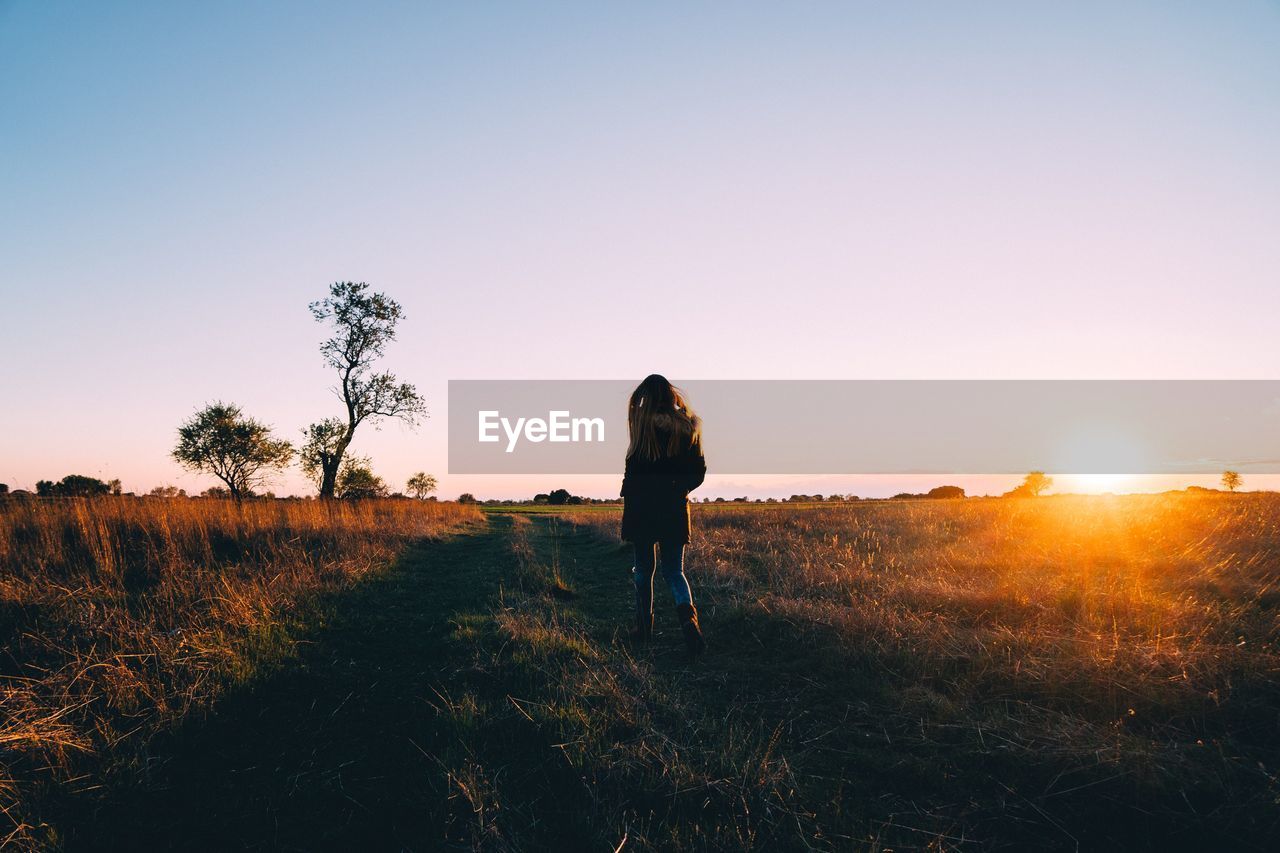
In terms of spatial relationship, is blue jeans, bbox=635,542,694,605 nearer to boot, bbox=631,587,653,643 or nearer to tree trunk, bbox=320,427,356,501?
boot, bbox=631,587,653,643

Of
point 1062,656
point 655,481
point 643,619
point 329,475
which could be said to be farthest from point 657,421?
point 329,475

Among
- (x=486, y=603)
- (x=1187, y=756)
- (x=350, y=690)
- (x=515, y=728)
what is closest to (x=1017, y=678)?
(x=1187, y=756)

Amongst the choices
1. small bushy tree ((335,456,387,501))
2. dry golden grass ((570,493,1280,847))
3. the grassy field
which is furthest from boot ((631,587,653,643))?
small bushy tree ((335,456,387,501))

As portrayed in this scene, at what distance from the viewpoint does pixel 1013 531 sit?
10.4m

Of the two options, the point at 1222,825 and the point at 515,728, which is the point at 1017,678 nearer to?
the point at 1222,825

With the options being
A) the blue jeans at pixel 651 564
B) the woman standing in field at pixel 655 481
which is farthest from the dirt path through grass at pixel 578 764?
the woman standing in field at pixel 655 481

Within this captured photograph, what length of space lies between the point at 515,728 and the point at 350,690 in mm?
1551

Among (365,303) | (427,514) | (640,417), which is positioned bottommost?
(427,514)

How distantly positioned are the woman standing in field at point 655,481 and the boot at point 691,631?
0.48 metres

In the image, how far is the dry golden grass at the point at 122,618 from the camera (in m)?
2.89

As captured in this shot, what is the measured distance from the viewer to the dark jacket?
5805 millimetres

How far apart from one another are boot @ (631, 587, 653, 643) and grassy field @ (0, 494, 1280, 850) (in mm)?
241

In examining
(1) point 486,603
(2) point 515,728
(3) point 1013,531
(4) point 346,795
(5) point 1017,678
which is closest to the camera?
(4) point 346,795

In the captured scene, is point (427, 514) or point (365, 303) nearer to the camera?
point (427, 514)
